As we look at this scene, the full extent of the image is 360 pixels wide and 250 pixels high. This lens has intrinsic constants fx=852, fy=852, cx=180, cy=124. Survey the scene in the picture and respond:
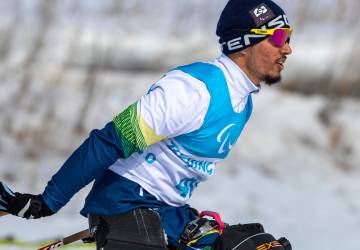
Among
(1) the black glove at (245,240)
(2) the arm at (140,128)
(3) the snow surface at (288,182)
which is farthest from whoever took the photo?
(3) the snow surface at (288,182)

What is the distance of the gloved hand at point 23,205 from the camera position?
3098 millimetres

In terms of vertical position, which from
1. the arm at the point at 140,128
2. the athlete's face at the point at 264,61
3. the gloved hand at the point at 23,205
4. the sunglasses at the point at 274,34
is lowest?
the gloved hand at the point at 23,205

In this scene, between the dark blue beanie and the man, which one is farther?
the dark blue beanie

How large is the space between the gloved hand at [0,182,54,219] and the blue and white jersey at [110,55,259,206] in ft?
1.01

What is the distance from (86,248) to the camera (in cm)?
580

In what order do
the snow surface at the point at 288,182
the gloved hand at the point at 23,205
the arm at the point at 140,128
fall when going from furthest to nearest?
the snow surface at the point at 288,182, the gloved hand at the point at 23,205, the arm at the point at 140,128

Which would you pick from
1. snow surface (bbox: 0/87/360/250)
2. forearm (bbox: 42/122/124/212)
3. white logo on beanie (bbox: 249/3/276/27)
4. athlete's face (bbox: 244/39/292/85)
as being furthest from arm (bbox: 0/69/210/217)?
snow surface (bbox: 0/87/360/250)

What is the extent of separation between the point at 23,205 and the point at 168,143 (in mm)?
574

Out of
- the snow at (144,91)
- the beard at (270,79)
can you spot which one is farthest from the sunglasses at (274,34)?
the snow at (144,91)

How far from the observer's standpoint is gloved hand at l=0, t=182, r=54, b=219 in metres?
3.10

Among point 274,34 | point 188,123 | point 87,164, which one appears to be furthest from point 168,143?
point 274,34

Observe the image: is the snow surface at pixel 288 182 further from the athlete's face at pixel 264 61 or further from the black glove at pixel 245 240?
the athlete's face at pixel 264 61

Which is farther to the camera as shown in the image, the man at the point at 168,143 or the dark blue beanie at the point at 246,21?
the dark blue beanie at the point at 246,21

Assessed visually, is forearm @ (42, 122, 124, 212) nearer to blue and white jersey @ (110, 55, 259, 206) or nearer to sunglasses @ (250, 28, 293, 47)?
blue and white jersey @ (110, 55, 259, 206)
